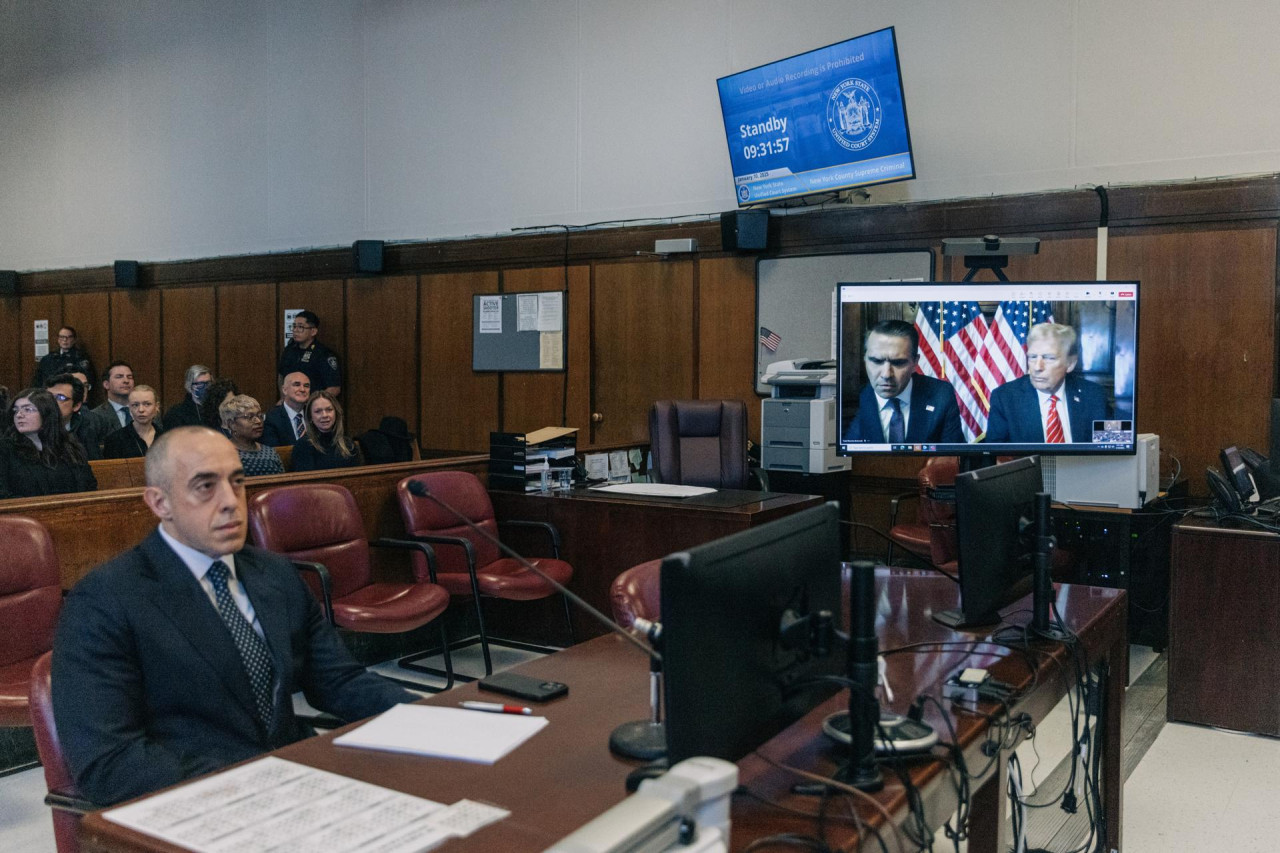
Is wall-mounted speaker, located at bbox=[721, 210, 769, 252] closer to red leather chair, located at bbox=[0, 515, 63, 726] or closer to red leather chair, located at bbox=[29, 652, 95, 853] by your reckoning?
red leather chair, located at bbox=[0, 515, 63, 726]

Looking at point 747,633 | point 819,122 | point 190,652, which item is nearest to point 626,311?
point 819,122

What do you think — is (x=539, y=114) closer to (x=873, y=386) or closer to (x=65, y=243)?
(x=873, y=386)

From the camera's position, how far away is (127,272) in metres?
10.4

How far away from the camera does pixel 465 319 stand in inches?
327

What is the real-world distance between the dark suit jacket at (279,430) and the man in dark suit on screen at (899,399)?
3966 millimetres

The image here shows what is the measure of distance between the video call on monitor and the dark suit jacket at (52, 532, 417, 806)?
5.62ft

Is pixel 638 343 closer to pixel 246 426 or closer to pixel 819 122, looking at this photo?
pixel 819 122

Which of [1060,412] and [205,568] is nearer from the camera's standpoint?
[205,568]

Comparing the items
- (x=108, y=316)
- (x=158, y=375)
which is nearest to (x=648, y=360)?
(x=158, y=375)

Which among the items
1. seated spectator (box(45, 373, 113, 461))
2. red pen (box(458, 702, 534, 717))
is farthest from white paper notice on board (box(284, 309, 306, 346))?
red pen (box(458, 702, 534, 717))

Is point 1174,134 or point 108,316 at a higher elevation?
point 1174,134

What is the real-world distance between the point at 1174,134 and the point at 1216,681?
301 centimetres

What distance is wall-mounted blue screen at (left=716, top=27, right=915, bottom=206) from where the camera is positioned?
5914 millimetres

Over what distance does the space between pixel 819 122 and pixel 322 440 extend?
332 cm
